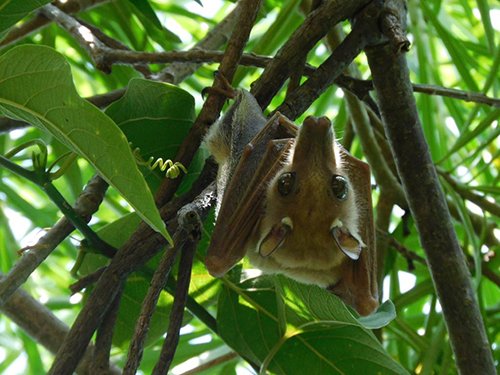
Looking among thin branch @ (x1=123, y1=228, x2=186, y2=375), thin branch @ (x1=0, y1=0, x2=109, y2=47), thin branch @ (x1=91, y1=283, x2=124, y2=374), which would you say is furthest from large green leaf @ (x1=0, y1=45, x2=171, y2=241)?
thin branch @ (x1=0, y1=0, x2=109, y2=47)

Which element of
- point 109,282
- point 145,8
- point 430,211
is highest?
point 145,8

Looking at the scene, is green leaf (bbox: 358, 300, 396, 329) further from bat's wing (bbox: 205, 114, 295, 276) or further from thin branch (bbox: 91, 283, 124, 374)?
thin branch (bbox: 91, 283, 124, 374)

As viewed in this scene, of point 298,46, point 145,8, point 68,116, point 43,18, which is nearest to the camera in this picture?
point 68,116


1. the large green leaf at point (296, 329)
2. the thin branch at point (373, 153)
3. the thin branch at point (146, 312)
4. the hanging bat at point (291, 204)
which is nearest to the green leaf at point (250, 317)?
the large green leaf at point (296, 329)

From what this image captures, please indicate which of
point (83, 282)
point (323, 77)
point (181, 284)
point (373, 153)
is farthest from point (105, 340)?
point (373, 153)

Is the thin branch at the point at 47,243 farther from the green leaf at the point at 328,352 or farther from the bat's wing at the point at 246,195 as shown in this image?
the green leaf at the point at 328,352

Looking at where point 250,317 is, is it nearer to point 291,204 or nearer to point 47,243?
→ point 291,204
